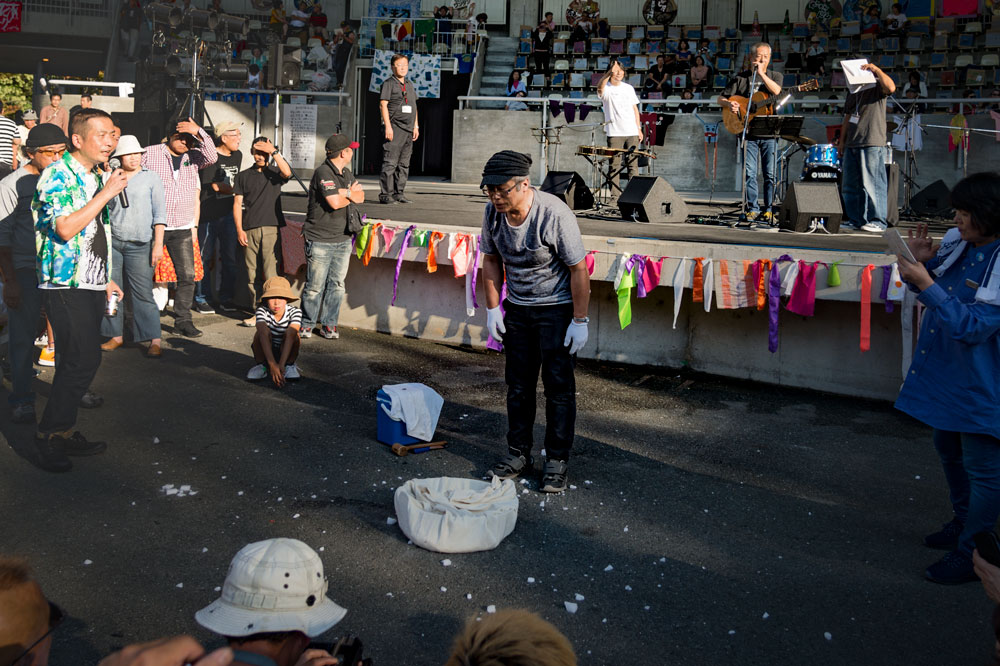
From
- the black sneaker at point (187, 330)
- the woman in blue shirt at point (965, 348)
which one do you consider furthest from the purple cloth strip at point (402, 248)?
the woman in blue shirt at point (965, 348)

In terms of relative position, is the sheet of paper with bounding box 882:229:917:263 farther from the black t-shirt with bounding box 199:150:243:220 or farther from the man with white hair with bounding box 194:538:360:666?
the black t-shirt with bounding box 199:150:243:220

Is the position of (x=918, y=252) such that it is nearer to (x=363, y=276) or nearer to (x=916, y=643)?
(x=916, y=643)

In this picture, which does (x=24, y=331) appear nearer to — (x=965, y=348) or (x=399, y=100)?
(x=965, y=348)

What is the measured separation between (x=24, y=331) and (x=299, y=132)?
14578mm

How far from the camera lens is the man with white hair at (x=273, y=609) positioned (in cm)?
257

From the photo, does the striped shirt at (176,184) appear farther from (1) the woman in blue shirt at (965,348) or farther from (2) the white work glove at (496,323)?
(1) the woman in blue shirt at (965,348)

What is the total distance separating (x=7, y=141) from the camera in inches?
389

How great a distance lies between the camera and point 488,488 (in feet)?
17.5

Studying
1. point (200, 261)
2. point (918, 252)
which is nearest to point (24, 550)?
point (918, 252)

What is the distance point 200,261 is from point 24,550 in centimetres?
603

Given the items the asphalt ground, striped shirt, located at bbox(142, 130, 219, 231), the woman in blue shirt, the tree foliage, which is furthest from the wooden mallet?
the tree foliage

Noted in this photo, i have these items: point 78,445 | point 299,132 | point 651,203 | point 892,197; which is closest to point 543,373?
point 78,445

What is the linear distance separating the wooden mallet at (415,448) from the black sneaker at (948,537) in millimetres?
3146

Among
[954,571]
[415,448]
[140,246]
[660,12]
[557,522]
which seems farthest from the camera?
[660,12]
